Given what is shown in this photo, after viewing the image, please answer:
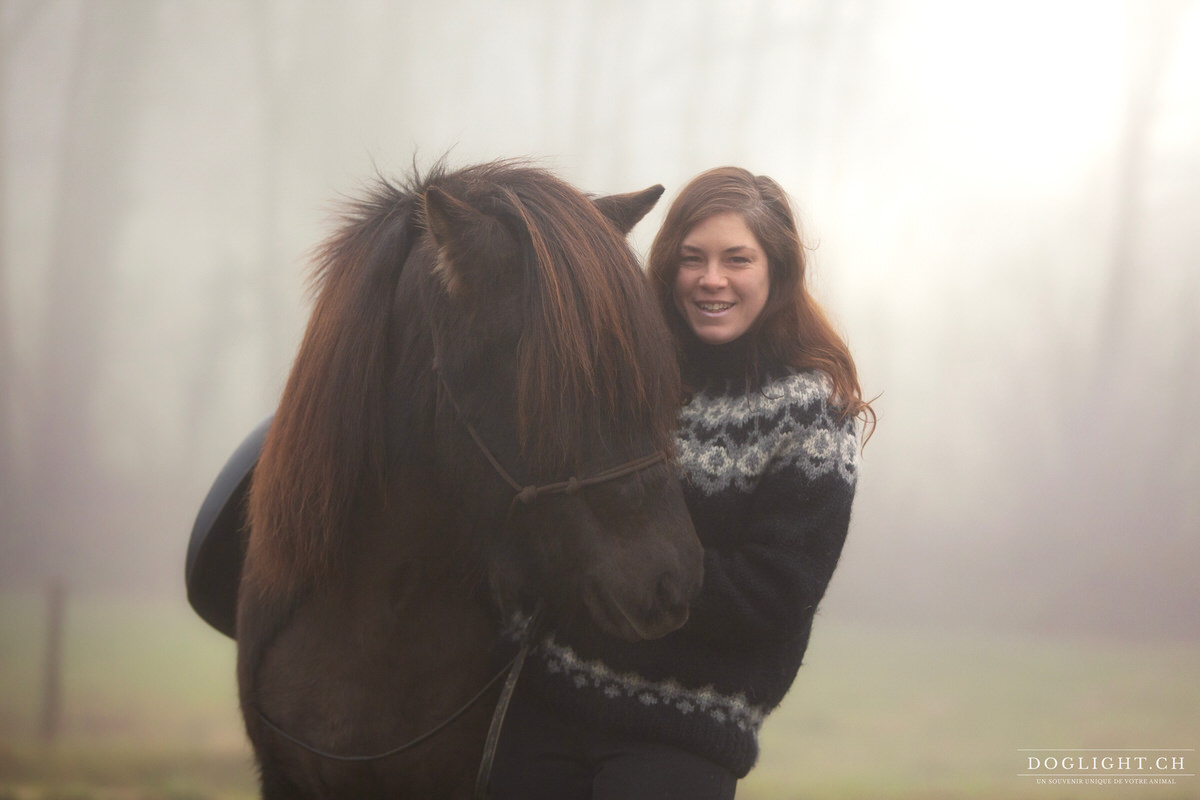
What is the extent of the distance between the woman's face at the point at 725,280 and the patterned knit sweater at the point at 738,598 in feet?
0.34

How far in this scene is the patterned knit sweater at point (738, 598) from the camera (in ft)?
2.92

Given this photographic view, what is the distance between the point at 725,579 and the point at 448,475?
32cm

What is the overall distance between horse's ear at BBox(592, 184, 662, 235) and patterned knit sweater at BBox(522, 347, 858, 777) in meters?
0.26

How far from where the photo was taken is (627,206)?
38.1 inches

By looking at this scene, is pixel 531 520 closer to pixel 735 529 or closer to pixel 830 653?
pixel 735 529

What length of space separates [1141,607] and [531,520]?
111 inches

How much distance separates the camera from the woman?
0.89 meters

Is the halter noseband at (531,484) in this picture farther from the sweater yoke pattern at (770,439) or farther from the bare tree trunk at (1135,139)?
the bare tree trunk at (1135,139)

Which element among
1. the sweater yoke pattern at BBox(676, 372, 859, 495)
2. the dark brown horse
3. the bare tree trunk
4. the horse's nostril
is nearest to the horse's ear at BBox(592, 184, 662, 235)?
the dark brown horse

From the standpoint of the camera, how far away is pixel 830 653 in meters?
2.79

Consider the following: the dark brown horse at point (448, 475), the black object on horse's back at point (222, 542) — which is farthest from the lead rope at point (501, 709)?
the black object on horse's back at point (222, 542)

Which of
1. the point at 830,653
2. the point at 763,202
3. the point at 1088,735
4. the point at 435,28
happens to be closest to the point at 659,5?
the point at 435,28

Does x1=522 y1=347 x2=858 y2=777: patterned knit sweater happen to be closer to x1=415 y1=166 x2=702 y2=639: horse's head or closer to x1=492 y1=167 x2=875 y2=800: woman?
x1=492 y1=167 x2=875 y2=800: woman

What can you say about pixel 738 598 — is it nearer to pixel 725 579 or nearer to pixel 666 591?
pixel 725 579
